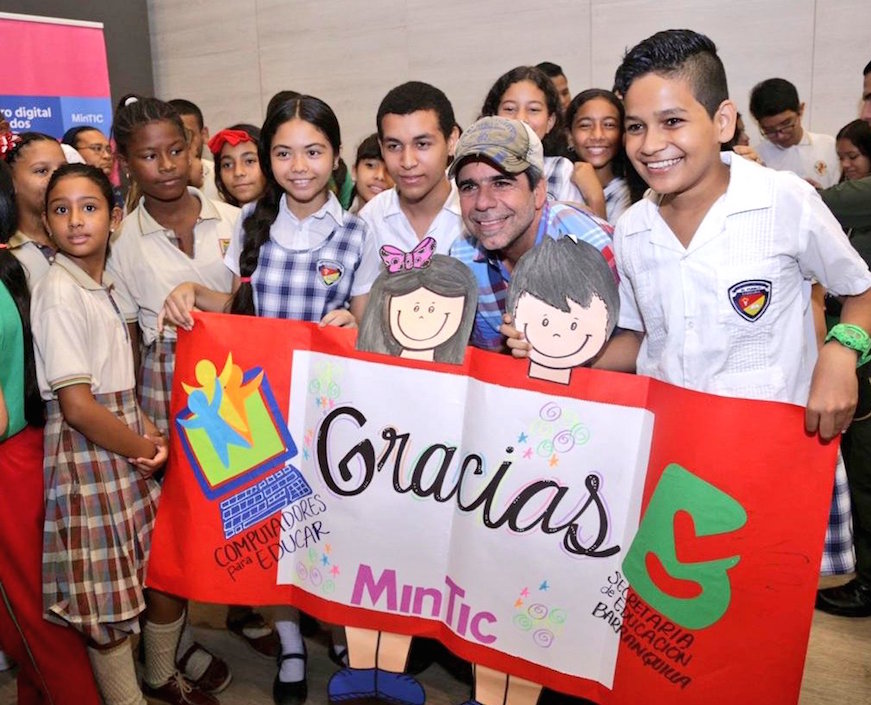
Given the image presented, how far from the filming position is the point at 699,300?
1.58 metres

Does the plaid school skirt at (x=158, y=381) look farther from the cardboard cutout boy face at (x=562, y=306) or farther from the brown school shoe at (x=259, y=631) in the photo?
the cardboard cutout boy face at (x=562, y=306)

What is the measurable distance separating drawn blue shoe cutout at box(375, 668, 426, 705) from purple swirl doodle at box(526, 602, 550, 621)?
1.58 ft

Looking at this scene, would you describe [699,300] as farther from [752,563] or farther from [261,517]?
[261,517]

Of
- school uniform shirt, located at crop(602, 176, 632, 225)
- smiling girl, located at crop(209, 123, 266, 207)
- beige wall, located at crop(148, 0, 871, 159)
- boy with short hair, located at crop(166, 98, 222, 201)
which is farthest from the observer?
beige wall, located at crop(148, 0, 871, 159)

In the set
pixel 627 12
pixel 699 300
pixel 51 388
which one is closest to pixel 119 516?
pixel 51 388

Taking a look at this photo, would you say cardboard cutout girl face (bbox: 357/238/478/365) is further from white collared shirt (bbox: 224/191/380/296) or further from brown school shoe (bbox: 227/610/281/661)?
brown school shoe (bbox: 227/610/281/661)

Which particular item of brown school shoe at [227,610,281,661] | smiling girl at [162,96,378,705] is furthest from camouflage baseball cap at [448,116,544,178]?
brown school shoe at [227,610,281,661]

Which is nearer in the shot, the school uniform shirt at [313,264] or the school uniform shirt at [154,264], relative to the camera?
the school uniform shirt at [313,264]

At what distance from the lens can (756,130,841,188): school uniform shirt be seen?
14.3ft

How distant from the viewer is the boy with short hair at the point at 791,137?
4.26 metres

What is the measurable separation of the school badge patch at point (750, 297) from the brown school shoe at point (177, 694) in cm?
179

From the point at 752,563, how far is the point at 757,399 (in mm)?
306

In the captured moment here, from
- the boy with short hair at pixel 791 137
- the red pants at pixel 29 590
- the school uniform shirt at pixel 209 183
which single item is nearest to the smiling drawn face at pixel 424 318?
the red pants at pixel 29 590

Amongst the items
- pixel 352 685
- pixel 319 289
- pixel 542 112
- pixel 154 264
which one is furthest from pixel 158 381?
pixel 542 112
